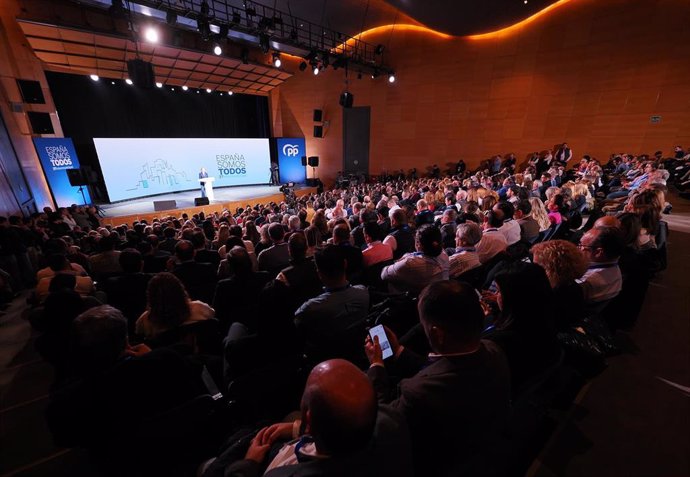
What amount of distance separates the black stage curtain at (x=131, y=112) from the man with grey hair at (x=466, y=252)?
521 inches

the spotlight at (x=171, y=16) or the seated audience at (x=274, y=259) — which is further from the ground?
the spotlight at (x=171, y=16)

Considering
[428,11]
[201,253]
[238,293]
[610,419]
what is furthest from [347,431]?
[428,11]

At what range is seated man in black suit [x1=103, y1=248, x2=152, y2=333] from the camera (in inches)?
104

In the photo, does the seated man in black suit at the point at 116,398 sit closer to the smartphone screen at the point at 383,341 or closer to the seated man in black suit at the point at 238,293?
the smartphone screen at the point at 383,341

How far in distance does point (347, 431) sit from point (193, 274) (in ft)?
8.64

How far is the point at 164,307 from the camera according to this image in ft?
6.07

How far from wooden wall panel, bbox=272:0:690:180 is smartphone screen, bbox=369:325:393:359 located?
42.7 ft

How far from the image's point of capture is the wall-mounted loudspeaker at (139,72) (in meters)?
7.75

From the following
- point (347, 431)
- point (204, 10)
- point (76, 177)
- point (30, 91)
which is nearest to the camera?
point (347, 431)

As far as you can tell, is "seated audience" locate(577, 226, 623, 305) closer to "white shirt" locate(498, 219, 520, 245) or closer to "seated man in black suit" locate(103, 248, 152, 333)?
"white shirt" locate(498, 219, 520, 245)

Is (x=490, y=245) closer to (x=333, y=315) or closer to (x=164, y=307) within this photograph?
(x=333, y=315)

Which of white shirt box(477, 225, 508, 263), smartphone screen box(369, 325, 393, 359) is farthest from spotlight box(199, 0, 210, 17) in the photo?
smartphone screen box(369, 325, 393, 359)

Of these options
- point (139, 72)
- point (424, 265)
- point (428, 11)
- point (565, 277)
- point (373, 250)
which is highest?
point (428, 11)

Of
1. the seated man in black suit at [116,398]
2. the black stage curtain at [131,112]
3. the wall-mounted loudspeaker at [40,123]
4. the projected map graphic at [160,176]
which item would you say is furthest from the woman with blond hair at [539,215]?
the projected map graphic at [160,176]
